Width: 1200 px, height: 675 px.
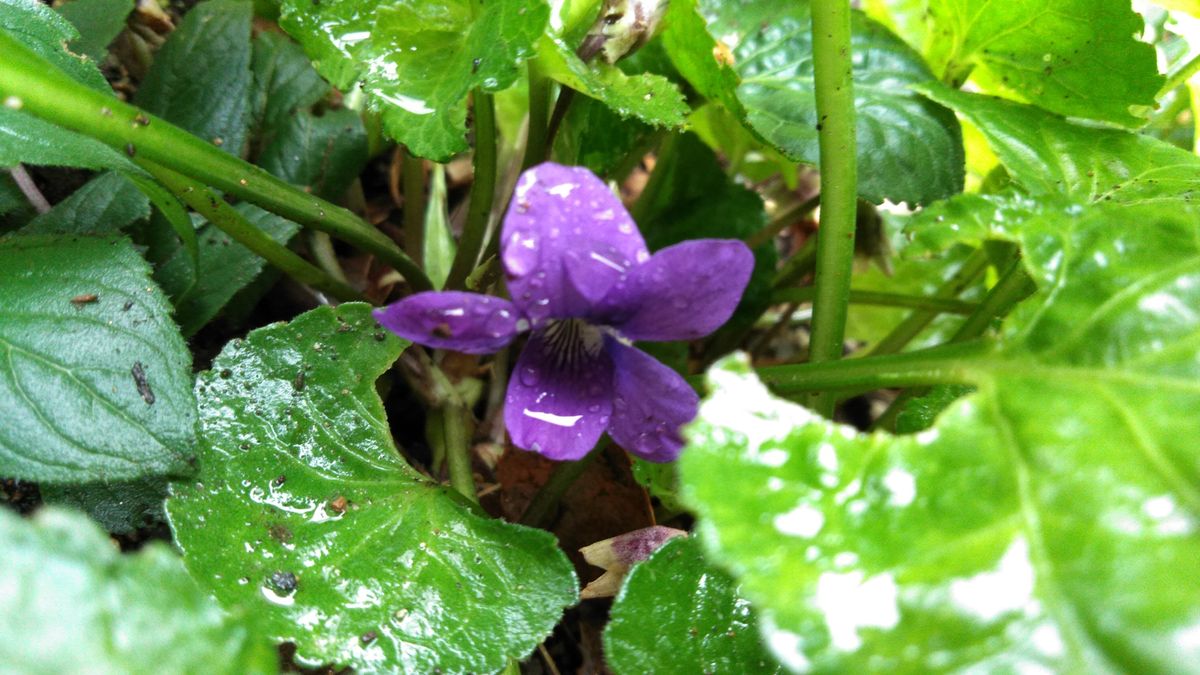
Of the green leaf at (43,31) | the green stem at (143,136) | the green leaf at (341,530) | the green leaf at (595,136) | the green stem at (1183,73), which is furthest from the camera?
the green stem at (1183,73)

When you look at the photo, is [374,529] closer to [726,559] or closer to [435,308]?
[435,308]

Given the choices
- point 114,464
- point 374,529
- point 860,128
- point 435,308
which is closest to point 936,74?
point 860,128

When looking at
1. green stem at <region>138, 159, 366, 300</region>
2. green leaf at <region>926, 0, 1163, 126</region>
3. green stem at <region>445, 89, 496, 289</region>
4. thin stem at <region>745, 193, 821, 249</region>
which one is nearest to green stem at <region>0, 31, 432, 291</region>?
green stem at <region>138, 159, 366, 300</region>

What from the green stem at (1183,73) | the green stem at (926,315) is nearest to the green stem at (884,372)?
the green stem at (926,315)

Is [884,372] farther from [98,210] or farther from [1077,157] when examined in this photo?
[98,210]

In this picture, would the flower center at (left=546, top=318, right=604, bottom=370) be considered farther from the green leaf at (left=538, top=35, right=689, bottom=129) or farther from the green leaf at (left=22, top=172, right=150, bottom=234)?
the green leaf at (left=22, top=172, right=150, bottom=234)

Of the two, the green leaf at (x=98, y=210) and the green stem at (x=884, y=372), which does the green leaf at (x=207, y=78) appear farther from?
the green stem at (x=884, y=372)
